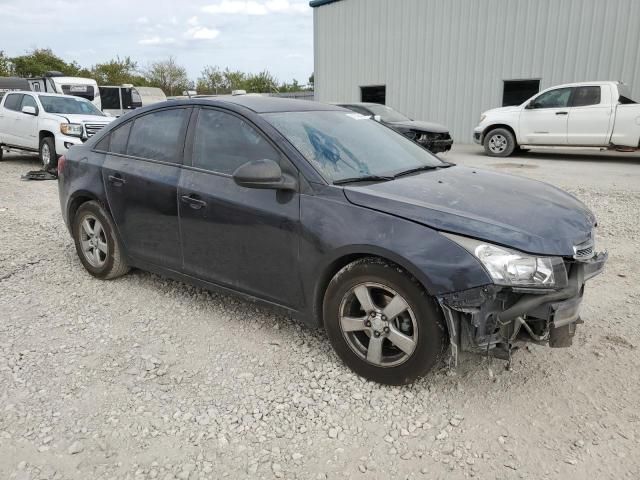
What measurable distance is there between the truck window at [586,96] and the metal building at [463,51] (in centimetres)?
354

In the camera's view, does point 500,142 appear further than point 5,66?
No

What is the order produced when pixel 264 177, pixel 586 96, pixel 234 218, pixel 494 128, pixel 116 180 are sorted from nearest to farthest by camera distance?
pixel 264 177, pixel 234 218, pixel 116 180, pixel 586 96, pixel 494 128

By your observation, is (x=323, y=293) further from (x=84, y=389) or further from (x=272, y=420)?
(x=84, y=389)

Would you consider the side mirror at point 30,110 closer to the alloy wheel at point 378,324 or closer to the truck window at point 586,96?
the alloy wheel at point 378,324

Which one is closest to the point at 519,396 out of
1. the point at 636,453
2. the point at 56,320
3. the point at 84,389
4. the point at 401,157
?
the point at 636,453

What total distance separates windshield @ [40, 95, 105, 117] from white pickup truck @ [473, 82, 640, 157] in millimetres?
9690

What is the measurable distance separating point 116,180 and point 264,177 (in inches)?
68.1

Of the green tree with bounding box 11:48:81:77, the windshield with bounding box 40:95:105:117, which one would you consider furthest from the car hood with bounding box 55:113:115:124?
the green tree with bounding box 11:48:81:77

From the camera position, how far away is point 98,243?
4535mm

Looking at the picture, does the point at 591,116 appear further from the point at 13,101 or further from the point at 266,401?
the point at 13,101

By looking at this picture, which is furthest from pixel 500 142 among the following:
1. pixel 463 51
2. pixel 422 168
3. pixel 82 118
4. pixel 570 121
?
pixel 422 168

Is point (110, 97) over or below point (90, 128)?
over

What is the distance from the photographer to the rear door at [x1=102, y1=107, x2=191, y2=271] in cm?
380

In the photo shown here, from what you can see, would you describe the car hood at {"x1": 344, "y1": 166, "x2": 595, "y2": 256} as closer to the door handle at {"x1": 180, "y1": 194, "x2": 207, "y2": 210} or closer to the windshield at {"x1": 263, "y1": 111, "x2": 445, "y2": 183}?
the windshield at {"x1": 263, "y1": 111, "x2": 445, "y2": 183}
